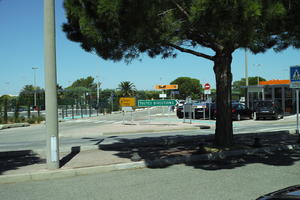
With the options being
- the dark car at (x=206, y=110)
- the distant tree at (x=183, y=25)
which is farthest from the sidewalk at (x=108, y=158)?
the dark car at (x=206, y=110)

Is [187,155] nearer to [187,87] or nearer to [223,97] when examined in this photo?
[223,97]

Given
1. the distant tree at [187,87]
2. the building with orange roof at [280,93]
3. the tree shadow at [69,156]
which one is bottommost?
the tree shadow at [69,156]

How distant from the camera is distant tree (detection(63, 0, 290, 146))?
21.0 feet

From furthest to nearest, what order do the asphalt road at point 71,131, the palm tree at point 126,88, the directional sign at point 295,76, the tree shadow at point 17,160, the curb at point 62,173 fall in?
the palm tree at point 126,88 < the asphalt road at point 71,131 < the directional sign at point 295,76 < the tree shadow at point 17,160 < the curb at point 62,173

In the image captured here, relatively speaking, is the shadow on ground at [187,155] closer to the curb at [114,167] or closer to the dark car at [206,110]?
the curb at [114,167]

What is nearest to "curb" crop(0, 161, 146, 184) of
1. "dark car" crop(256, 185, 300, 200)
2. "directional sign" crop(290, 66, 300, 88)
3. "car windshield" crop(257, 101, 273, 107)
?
"dark car" crop(256, 185, 300, 200)

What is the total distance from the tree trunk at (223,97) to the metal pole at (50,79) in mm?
4830

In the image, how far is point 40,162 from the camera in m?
8.80

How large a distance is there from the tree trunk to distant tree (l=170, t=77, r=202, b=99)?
309 feet

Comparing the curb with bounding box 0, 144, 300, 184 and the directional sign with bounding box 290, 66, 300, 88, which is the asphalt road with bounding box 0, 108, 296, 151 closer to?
the directional sign with bounding box 290, 66, 300, 88

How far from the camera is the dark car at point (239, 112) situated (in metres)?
25.9

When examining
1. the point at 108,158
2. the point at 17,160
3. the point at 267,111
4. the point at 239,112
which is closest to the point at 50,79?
the point at 108,158

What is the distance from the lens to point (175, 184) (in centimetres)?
639

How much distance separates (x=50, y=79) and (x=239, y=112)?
20707 millimetres
